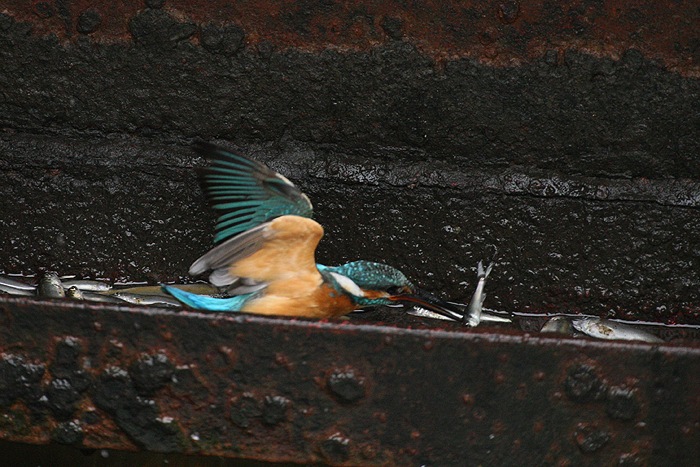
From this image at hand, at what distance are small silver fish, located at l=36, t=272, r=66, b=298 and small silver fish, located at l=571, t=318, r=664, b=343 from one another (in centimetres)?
192

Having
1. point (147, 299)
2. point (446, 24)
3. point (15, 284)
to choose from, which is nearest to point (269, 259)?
point (147, 299)

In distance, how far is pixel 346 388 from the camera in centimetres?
207

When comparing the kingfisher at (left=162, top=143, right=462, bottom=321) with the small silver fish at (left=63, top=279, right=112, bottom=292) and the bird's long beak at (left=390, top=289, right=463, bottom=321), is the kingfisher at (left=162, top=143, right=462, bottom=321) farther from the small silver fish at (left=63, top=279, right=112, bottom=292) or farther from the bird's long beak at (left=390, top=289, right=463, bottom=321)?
the small silver fish at (left=63, top=279, right=112, bottom=292)

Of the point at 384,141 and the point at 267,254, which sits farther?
the point at 384,141

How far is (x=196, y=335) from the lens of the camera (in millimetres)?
2080

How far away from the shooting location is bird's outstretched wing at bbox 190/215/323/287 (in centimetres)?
296

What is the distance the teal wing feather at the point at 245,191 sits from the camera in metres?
2.97

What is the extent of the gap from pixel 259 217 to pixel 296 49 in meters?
0.86

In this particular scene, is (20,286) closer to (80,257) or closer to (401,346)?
(80,257)

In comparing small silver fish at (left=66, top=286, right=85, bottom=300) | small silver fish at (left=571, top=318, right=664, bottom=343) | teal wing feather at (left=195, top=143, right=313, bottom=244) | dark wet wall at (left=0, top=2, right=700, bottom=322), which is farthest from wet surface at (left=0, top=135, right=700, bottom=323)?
teal wing feather at (left=195, top=143, right=313, bottom=244)

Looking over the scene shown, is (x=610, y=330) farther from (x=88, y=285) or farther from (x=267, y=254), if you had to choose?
(x=88, y=285)

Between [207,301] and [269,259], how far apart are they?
260mm

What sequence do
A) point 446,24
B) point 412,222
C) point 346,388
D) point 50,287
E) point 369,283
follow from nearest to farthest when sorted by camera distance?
1. point 346,388
2. point 369,283
3. point 446,24
4. point 50,287
5. point 412,222

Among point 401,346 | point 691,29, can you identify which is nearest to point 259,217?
point 401,346
